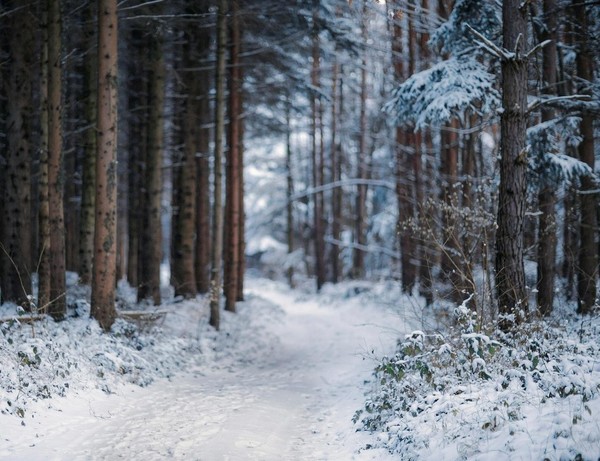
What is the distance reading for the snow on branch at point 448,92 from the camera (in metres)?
9.92

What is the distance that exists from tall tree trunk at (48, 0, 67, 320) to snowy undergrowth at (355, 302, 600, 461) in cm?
648

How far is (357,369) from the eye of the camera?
10.3 m

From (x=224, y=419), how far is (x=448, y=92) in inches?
274

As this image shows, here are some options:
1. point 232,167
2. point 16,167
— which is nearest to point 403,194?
point 232,167

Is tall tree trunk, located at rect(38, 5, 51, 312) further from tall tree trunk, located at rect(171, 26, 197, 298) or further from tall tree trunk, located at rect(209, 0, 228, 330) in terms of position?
tall tree trunk, located at rect(171, 26, 197, 298)

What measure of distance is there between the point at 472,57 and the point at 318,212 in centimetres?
1517

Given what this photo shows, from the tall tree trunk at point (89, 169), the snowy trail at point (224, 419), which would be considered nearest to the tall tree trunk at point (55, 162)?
the tall tree trunk at point (89, 169)

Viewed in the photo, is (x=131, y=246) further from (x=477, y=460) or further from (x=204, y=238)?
(x=477, y=460)

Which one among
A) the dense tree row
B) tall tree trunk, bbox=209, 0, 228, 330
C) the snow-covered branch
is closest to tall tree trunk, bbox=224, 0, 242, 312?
the dense tree row

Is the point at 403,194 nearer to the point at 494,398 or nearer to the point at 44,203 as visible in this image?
the point at 44,203

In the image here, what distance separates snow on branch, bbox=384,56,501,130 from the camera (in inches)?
391

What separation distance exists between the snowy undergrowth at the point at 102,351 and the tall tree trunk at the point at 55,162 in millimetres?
585

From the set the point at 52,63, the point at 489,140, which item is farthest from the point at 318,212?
the point at 52,63

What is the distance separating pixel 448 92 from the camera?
9953 mm
